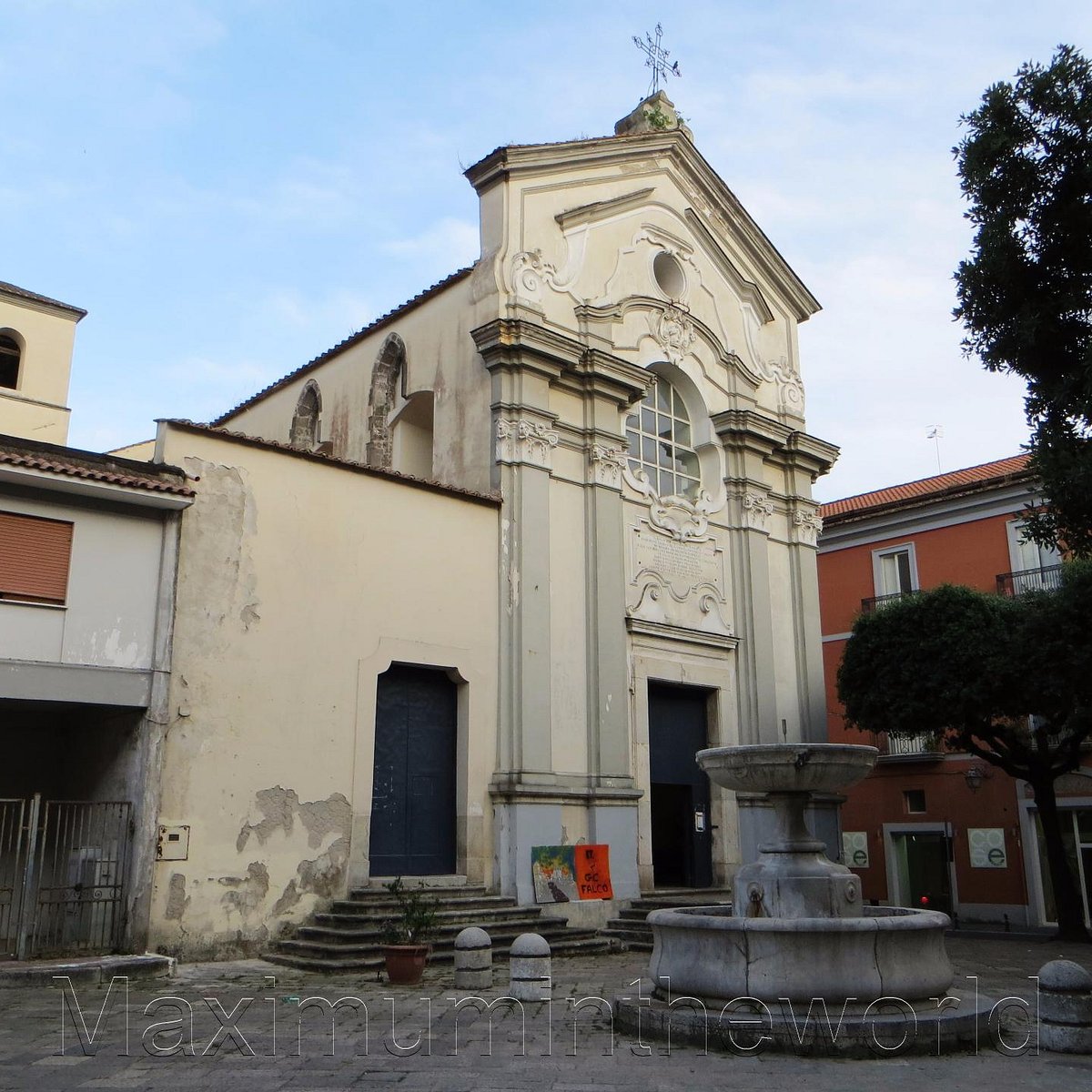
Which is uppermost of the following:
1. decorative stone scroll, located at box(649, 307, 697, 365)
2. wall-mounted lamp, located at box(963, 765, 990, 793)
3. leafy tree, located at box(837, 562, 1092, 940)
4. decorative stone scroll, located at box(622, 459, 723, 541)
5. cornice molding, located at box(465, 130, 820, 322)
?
cornice molding, located at box(465, 130, 820, 322)

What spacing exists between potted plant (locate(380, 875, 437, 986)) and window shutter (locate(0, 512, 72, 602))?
16.0 feet

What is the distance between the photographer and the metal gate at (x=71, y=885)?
10969 mm

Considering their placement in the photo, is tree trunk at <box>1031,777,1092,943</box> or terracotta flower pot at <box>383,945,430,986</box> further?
tree trunk at <box>1031,777,1092,943</box>

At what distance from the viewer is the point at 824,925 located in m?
7.83

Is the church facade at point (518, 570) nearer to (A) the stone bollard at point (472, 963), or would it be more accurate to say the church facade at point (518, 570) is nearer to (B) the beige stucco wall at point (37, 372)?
(A) the stone bollard at point (472, 963)

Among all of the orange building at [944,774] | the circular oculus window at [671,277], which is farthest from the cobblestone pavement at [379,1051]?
the orange building at [944,774]

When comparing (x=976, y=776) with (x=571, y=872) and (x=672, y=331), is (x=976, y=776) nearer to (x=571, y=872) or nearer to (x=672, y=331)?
(x=672, y=331)

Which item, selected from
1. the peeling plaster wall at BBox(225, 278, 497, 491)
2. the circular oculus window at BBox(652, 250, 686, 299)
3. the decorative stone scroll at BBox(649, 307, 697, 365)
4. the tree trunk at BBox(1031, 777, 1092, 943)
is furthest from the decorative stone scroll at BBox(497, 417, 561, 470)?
the tree trunk at BBox(1031, 777, 1092, 943)

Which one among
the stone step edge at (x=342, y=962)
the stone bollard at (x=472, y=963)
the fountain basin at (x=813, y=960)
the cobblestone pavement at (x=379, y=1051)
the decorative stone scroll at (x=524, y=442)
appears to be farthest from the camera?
the decorative stone scroll at (x=524, y=442)

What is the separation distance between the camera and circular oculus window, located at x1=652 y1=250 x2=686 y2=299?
793 inches

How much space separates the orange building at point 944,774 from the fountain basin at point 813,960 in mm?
16417

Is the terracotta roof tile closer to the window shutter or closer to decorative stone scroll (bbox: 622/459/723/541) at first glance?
the window shutter

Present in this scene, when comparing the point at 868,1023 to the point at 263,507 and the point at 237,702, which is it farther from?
the point at 263,507

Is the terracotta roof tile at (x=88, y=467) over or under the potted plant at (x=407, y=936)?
over
